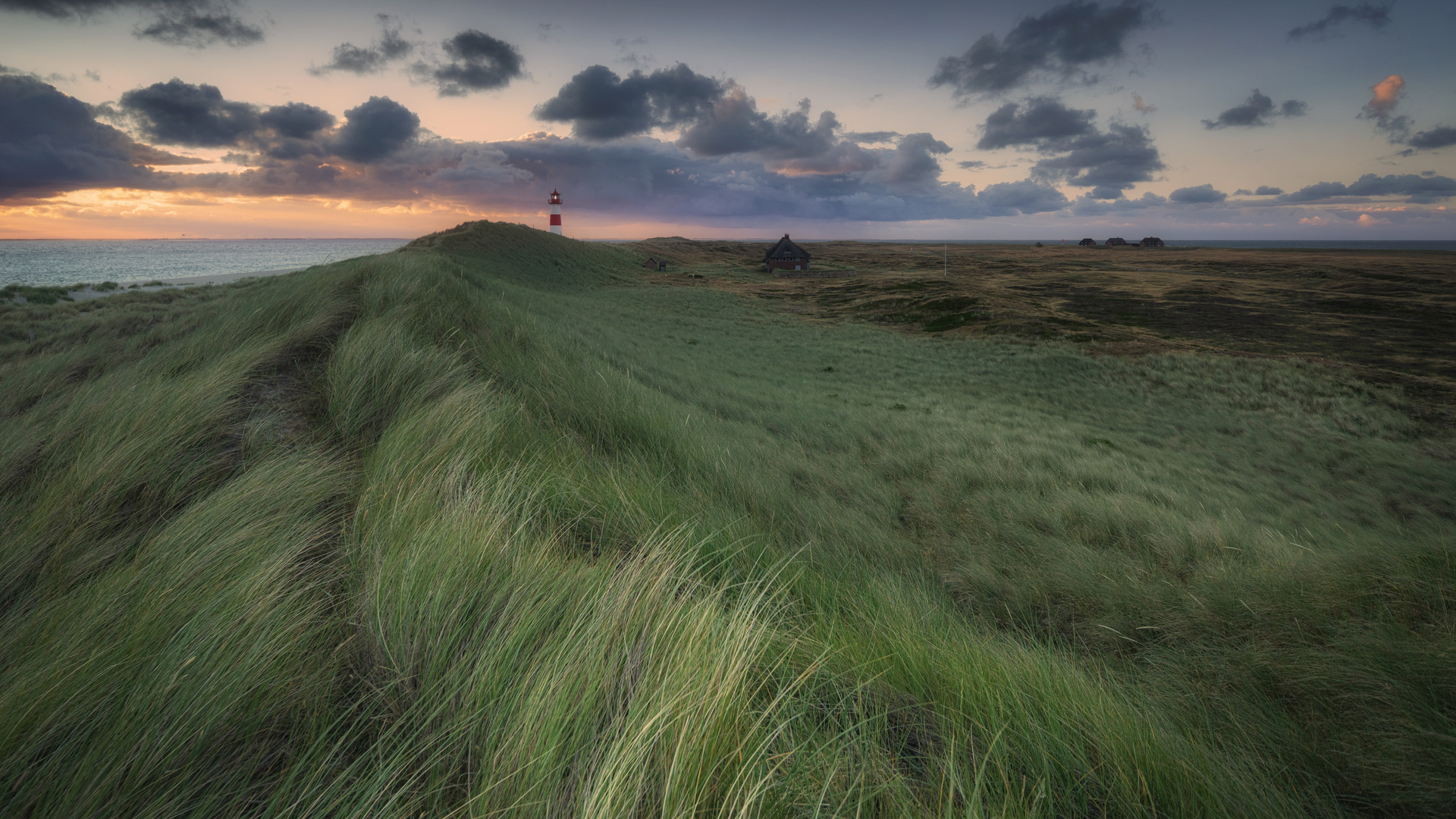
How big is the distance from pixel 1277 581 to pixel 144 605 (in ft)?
18.2

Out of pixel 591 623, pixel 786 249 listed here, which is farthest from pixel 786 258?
pixel 591 623

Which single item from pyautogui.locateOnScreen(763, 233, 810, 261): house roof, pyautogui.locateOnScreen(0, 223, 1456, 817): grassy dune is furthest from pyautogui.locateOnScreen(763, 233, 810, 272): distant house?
pyautogui.locateOnScreen(0, 223, 1456, 817): grassy dune

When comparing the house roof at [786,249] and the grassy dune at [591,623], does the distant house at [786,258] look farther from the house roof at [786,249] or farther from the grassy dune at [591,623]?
the grassy dune at [591,623]

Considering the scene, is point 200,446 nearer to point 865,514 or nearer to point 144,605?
point 144,605

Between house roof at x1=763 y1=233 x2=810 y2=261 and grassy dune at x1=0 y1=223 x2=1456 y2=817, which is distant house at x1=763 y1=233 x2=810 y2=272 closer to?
house roof at x1=763 y1=233 x2=810 y2=261

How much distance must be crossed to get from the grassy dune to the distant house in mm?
57063

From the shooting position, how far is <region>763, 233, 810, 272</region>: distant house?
196ft

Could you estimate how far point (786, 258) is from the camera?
60250 mm

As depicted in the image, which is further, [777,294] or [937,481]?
Result: [777,294]

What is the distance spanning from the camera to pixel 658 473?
3.57 m

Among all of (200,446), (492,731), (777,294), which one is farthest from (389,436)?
(777,294)

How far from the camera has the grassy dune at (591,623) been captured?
3.68 ft

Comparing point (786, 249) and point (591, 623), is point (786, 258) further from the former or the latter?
point (591, 623)

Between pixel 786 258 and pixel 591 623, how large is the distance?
62050 millimetres
